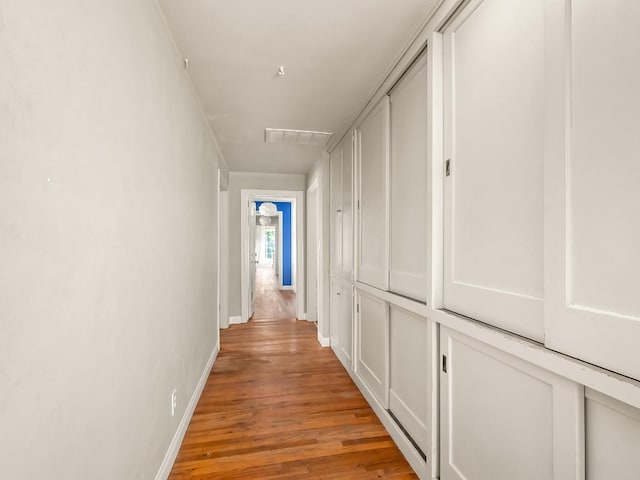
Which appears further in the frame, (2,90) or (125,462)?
(125,462)

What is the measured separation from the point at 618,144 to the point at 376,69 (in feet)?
5.28

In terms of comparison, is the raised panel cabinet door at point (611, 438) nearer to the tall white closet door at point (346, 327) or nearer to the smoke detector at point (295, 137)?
the tall white closet door at point (346, 327)

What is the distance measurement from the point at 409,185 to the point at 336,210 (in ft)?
5.31

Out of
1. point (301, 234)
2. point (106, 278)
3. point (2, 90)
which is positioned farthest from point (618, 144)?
point (301, 234)

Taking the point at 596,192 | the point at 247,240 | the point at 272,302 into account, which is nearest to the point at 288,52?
the point at 596,192

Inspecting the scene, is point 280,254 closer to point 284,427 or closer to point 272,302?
point 272,302

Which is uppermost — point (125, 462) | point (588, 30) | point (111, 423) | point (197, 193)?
point (588, 30)

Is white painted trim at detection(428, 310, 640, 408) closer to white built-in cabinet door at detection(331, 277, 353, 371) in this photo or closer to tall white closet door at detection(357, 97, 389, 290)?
tall white closet door at detection(357, 97, 389, 290)

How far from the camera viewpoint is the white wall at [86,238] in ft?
2.25

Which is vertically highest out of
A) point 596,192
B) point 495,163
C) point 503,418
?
point 495,163

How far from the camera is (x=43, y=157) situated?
2.49ft

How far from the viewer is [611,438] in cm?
88

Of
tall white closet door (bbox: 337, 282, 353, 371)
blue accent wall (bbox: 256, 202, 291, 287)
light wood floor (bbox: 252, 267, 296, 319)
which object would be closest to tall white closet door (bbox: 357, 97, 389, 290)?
tall white closet door (bbox: 337, 282, 353, 371)

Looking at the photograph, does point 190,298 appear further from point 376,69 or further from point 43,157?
point 376,69
